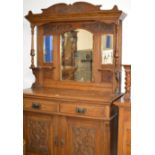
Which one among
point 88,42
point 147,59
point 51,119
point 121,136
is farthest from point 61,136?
point 147,59

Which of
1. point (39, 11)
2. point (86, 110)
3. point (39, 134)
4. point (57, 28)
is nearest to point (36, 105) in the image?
point (39, 134)

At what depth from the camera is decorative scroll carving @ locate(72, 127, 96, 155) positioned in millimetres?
2514

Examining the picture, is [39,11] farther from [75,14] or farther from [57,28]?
[75,14]

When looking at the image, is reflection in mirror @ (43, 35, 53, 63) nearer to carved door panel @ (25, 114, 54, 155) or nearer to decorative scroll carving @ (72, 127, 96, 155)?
carved door panel @ (25, 114, 54, 155)

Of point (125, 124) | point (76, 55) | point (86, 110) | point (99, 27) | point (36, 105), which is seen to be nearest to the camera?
point (125, 124)


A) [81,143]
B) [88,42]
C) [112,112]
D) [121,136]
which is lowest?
[81,143]

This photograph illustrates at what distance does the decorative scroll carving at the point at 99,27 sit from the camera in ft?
9.24

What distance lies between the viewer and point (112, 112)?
247 cm

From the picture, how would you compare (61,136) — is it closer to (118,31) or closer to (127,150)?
(127,150)

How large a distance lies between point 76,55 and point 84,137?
3.24ft

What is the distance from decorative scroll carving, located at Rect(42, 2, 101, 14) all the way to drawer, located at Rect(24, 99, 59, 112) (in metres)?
1.09

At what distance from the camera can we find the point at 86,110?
248cm

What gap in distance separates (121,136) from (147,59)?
1670 millimetres
